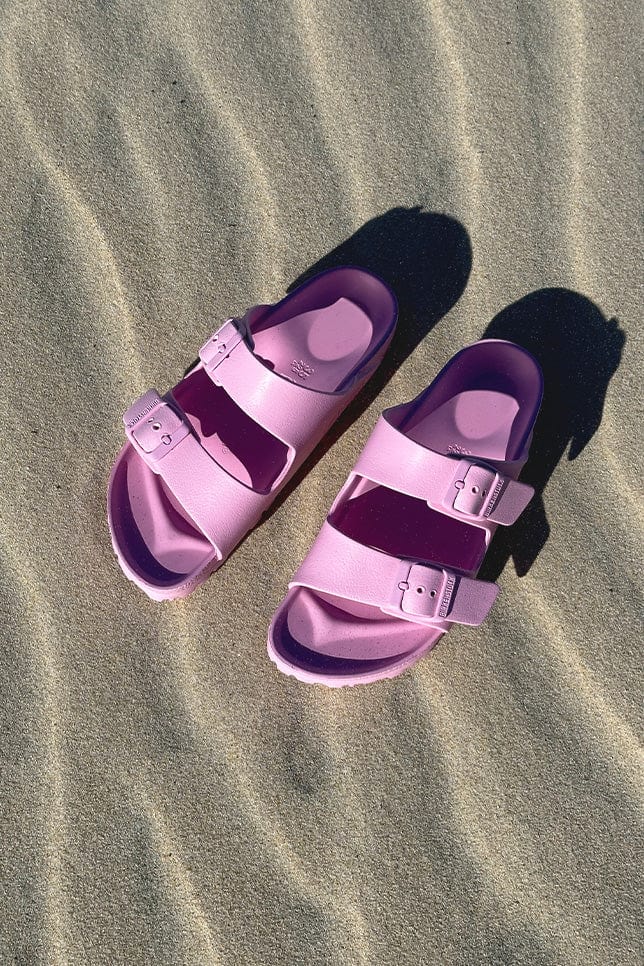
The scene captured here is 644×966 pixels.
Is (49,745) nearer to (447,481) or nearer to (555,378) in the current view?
(447,481)

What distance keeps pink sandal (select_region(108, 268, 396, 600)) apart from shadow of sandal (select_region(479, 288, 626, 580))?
12.7 inches

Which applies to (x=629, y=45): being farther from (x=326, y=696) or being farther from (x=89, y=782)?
(x=89, y=782)

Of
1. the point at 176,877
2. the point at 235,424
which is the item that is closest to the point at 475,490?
the point at 235,424

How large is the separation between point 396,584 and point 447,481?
0.74ft

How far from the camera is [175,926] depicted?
5.14 feet

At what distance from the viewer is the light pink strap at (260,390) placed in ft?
5.15

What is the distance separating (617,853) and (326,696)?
0.67m

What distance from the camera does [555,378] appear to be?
1757mm

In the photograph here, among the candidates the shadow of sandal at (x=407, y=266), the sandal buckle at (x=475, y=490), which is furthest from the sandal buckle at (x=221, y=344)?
the sandal buckle at (x=475, y=490)

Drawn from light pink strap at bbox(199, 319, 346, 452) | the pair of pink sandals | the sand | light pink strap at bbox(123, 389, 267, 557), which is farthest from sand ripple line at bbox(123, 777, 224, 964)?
light pink strap at bbox(199, 319, 346, 452)

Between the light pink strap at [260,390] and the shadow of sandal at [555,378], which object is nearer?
the light pink strap at [260,390]

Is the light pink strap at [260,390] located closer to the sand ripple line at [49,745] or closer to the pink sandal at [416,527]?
the pink sandal at [416,527]

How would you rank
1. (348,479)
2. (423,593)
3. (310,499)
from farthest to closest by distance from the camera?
(310,499), (348,479), (423,593)

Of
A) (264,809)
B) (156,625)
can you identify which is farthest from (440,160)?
(264,809)
